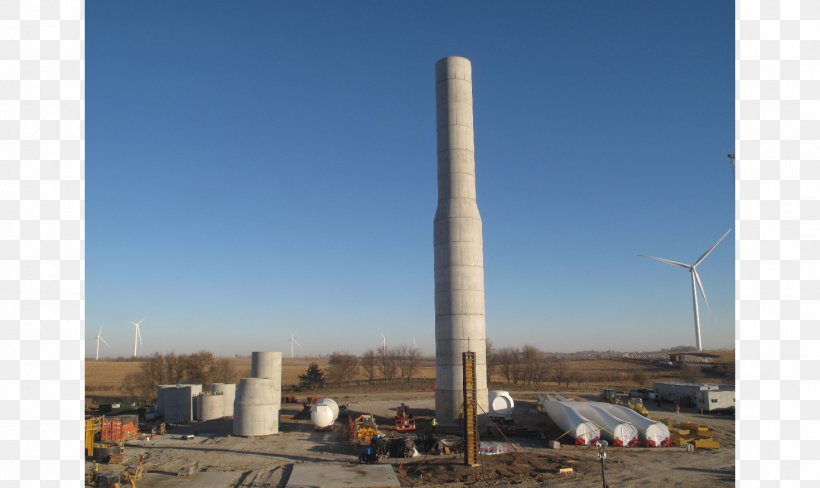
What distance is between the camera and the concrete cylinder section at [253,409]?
39156 millimetres

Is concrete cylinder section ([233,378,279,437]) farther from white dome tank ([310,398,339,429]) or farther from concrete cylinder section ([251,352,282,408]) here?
concrete cylinder section ([251,352,282,408])

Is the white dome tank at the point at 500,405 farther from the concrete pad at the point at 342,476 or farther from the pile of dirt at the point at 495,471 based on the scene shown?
the concrete pad at the point at 342,476

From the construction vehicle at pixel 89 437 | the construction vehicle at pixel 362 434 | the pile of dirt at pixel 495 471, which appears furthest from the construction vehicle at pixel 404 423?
the construction vehicle at pixel 89 437

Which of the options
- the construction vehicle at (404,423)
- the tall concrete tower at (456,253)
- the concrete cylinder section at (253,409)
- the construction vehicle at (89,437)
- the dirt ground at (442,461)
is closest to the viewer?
the dirt ground at (442,461)

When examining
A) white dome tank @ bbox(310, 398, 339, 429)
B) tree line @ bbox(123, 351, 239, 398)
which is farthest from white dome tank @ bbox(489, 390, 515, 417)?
tree line @ bbox(123, 351, 239, 398)

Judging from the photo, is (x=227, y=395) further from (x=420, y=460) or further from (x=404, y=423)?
(x=420, y=460)

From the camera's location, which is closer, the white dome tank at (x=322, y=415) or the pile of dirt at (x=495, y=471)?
the pile of dirt at (x=495, y=471)

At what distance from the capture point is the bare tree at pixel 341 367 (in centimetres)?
9200

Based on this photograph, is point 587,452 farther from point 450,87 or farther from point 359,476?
point 450,87

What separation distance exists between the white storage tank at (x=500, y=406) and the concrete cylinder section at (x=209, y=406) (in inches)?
890

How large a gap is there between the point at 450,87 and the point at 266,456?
29.8m

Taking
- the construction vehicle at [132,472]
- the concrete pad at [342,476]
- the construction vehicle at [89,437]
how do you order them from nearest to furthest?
the concrete pad at [342,476], the construction vehicle at [132,472], the construction vehicle at [89,437]

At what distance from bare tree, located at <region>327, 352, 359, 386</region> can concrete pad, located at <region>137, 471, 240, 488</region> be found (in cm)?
6283

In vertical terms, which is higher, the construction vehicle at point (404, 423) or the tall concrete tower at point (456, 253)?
the tall concrete tower at point (456, 253)
